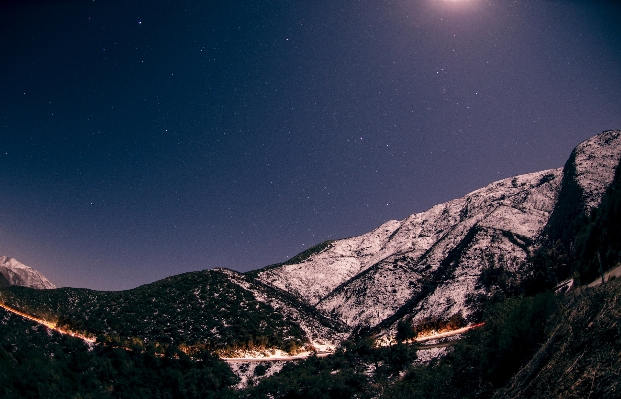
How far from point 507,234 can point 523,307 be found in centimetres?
5853

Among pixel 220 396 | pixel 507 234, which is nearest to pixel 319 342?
pixel 220 396

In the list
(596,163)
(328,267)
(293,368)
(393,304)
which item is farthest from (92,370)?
(596,163)

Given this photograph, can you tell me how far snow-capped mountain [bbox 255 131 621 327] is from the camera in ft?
255

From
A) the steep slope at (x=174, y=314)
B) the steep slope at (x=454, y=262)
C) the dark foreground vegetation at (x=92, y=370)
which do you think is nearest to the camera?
the dark foreground vegetation at (x=92, y=370)

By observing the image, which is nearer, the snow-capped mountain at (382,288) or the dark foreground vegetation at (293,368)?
the dark foreground vegetation at (293,368)

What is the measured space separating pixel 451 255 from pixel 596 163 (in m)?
46.7

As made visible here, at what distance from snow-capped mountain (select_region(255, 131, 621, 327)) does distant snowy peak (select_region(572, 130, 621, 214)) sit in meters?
0.20

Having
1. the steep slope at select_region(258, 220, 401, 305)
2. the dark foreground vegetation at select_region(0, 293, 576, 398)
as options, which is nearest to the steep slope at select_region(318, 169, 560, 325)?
the steep slope at select_region(258, 220, 401, 305)

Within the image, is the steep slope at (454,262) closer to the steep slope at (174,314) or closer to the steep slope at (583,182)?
the steep slope at (583,182)

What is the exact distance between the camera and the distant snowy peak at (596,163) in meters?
79.9

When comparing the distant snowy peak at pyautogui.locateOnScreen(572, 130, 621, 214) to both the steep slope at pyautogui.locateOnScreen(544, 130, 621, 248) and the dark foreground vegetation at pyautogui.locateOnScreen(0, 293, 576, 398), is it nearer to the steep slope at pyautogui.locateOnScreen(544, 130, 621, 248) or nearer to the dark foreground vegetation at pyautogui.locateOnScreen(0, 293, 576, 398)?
the steep slope at pyautogui.locateOnScreen(544, 130, 621, 248)

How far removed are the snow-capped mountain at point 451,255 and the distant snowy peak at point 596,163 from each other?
196 millimetres

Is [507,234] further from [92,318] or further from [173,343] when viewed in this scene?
[92,318]

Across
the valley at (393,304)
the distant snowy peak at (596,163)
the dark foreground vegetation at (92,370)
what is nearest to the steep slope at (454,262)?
the valley at (393,304)
